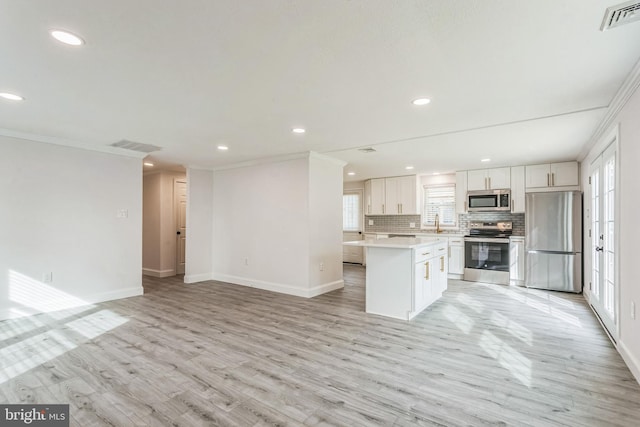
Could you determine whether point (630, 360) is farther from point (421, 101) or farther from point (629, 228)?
point (421, 101)

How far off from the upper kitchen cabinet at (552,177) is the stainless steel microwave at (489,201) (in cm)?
42

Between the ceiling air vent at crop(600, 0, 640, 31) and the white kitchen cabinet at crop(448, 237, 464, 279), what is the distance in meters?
5.24

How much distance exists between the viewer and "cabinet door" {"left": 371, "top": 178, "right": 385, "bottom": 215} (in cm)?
797

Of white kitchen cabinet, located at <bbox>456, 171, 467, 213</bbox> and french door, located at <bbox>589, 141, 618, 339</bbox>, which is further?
white kitchen cabinet, located at <bbox>456, 171, 467, 213</bbox>

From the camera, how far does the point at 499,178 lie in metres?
6.29

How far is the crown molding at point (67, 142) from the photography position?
12.8 feet

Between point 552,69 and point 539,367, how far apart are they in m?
2.35

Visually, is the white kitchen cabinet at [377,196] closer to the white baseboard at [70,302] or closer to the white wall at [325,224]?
the white wall at [325,224]

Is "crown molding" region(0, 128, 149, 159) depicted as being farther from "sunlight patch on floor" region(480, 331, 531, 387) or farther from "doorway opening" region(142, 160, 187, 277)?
"sunlight patch on floor" region(480, 331, 531, 387)

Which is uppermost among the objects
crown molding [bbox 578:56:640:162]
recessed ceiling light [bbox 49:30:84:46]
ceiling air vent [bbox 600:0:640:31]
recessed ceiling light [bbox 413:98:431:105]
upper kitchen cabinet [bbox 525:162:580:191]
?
recessed ceiling light [bbox 49:30:84:46]

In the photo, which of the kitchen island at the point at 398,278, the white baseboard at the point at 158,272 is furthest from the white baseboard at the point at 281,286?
the white baseboard at the point at 158,272

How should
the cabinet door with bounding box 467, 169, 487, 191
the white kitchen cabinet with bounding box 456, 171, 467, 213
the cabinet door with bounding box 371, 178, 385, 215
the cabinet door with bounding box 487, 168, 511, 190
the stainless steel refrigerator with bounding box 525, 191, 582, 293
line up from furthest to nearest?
the cabinet door with bounding box 371, 178, 385, 215
the white kitchen cabinet with bounding box 456, 171, 467, 213
the cabinet door with bounding box 467, 169, 487, 191
the cabinet door with bounding box 487, 168, 511, 190
the stainless steel refrigerator with bounding box 525, 191, 582, 293

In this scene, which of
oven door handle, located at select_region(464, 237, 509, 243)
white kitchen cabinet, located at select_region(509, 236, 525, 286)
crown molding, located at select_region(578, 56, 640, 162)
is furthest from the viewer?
oven door handle, located at select_region(464, 237, 509, 243)

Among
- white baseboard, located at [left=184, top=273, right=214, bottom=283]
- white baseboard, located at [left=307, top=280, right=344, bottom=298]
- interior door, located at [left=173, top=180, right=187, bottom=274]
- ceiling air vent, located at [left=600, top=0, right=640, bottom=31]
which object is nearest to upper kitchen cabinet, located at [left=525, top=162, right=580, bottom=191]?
white baseboard, located at [left=307, top=280, right=344, bottom=298]
